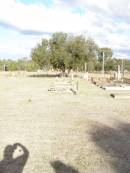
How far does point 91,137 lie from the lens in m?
10.8

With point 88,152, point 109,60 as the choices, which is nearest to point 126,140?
point 88,152

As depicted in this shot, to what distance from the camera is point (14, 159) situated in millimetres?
8102

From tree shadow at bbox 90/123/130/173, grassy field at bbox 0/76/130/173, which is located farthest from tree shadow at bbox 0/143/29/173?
tree shadow at bbox 90/123/130/173

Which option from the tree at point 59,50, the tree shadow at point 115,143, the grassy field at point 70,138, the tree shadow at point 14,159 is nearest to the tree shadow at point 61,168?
the grassy field at point 70,138

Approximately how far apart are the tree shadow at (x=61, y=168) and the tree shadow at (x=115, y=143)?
854 mm

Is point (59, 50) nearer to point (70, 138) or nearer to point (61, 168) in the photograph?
point (70, 138)

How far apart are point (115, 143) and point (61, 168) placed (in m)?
2.77

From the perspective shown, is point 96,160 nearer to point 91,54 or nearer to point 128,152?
point 128,152

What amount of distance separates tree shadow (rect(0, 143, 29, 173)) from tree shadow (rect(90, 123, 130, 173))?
185 cm

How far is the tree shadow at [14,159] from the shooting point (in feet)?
24.5

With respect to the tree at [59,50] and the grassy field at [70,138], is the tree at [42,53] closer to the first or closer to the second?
the tree at [59,50]

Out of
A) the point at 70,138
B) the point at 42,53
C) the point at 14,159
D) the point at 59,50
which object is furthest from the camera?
the point at 42,53

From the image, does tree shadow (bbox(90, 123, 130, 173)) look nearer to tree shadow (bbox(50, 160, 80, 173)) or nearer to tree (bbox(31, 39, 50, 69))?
tree shadow (bbox(50, 160, 80, 173))

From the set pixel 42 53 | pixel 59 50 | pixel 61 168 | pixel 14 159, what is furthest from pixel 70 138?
pixel 42 53
